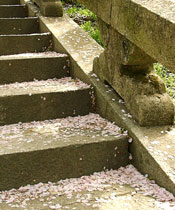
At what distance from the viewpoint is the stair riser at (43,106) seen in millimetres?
3445

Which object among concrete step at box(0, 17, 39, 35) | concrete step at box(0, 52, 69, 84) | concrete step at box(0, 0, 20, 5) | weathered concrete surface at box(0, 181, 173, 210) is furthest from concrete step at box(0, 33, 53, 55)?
weathered concrete surface at box(0, 181, 173, 210)

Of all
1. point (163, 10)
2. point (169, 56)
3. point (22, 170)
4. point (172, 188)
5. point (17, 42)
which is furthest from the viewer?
point (17, 42)

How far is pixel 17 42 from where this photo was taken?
15.1 feet

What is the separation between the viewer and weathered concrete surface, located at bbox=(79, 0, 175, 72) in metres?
2.24

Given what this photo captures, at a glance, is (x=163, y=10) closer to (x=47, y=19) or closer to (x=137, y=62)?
(x=137, y=62)

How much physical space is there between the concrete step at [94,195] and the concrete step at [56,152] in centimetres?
7

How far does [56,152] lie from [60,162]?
3.7 inches

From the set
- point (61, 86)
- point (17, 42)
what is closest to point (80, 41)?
point (17, 42)

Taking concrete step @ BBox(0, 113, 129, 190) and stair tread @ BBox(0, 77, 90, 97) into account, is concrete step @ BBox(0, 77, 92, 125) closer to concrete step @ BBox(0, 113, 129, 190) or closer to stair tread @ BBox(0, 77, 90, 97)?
stair tread @ BBox(0, 77, 90, 97)

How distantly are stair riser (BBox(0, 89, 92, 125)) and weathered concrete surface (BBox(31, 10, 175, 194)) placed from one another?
6.3 inches

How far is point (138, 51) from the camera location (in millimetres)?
2949

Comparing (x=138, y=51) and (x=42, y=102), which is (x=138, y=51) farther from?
(x=42, y=102)

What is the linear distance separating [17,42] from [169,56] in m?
2.76

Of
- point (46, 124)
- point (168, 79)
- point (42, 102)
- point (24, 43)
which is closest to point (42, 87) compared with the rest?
point (42, 102)
